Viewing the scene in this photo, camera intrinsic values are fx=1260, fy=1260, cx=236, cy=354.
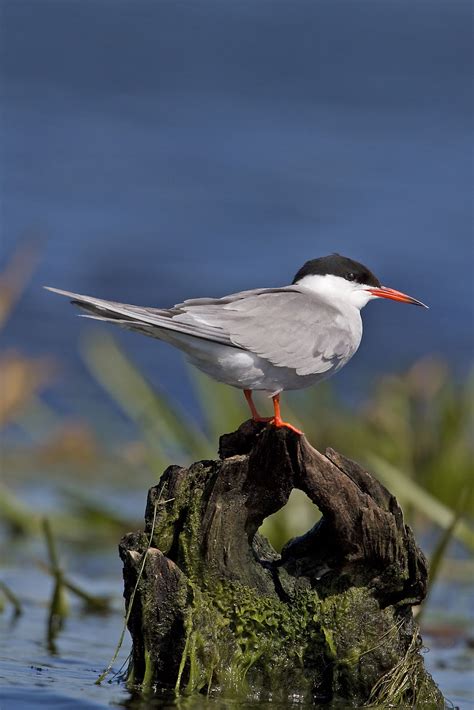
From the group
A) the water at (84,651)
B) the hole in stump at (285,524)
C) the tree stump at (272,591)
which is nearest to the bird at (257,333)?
the tree stump at (272,591)

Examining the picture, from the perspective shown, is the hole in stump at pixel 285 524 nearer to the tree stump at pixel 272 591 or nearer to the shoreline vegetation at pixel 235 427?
the shoreline vegetation at pixel 235 427

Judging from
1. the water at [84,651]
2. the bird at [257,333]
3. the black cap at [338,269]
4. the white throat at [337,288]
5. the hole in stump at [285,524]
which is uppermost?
the black cap at [338,269]

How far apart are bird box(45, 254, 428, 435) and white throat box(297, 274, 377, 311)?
14 cm

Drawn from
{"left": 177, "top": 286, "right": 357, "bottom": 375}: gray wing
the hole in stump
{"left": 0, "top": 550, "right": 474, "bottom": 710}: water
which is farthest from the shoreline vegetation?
{"left": 177, "top": 286, "right": 357, "bottom": 375}: gray wing

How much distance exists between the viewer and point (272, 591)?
4531 mm

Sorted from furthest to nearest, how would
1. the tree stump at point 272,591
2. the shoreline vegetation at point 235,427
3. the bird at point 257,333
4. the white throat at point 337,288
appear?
1. the shoreline vegetation at point 235,427
2. the white throat at point 337,288
3. the bird at point 257,333
4. the tree stump at point 272,591

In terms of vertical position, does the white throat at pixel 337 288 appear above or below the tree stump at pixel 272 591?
above

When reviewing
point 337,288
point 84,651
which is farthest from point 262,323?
point 84,651

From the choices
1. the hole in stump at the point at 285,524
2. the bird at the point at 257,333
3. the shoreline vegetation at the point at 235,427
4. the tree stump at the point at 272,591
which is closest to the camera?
the tree stump at the point at 272,591

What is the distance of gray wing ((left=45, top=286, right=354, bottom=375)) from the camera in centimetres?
443

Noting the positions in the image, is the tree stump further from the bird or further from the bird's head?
the bird's head

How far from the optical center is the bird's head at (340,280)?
5426 millimetres

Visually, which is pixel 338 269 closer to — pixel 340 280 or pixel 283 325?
pixel 340 280

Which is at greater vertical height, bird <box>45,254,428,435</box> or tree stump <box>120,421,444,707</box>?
bird <box>45,254,428,435</box>
